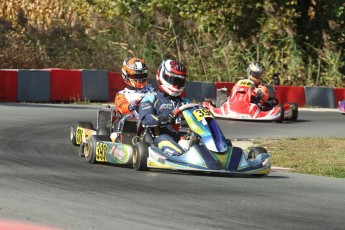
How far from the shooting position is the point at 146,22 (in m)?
26.3

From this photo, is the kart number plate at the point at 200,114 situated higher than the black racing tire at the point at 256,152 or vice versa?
the kart number plate at the point at 200,114

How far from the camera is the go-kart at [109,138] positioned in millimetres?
10289

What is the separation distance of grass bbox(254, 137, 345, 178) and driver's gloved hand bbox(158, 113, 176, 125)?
145 centimetres

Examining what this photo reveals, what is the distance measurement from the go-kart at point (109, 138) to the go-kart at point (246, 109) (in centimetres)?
593

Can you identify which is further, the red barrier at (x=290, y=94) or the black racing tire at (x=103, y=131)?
the red barrier at (x=290, y=94)

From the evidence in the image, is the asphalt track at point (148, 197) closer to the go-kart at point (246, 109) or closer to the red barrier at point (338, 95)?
the go-kart at point (246, 109)

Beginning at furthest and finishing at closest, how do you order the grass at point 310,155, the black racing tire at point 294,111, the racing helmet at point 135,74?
1. the black racing tire at point 294,111
2. the racing helmet at point 135,74
3. the grass at point 310,155

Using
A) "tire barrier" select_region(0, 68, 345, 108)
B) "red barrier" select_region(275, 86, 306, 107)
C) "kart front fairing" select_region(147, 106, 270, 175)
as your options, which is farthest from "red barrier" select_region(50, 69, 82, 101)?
"kart front fairing" select_region(147, 106, 270, 175)

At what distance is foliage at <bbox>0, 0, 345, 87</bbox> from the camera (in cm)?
2512

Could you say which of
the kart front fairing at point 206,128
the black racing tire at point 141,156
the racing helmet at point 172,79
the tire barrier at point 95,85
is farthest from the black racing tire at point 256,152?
the tire barrier at point 95,85

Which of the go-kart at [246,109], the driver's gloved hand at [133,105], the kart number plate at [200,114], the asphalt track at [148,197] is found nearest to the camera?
the asphalt track at [148,197]

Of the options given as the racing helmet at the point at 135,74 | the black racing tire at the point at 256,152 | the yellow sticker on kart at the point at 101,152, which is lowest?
the yellow sticker on kart at the point at 101,152

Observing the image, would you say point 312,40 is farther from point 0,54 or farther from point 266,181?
point 266,181

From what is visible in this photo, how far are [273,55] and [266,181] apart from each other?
56.5 feet
